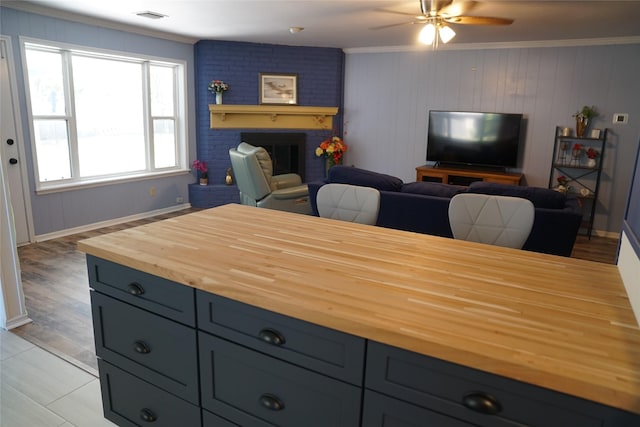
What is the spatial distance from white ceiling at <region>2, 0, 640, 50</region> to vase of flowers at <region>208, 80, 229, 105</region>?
24.2 inches

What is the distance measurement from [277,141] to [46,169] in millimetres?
3158

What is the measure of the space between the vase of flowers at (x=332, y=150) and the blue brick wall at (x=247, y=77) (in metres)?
0.24

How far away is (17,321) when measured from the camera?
2.90m

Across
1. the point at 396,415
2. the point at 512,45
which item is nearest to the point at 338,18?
the point at 512,45

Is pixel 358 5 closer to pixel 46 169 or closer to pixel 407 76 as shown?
pixel 407 76

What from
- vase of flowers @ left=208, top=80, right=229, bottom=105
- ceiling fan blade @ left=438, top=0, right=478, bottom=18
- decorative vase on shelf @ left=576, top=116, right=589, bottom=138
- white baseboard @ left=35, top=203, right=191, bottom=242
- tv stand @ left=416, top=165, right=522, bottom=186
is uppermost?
ceiling fan blade @ left=438, top=0, right=478, bottom=18

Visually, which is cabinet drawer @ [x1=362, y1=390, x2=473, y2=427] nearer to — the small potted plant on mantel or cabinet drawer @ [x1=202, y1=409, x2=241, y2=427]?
cabinet drawer @ [x1=202, y1=409, x2=241, y2=427]

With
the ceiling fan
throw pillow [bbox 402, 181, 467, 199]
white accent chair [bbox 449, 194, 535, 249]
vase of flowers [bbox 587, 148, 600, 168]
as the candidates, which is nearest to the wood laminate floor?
vase of flowers [bbox 587, 148, 600, 168]

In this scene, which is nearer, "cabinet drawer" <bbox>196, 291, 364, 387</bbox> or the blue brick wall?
"cabinet drawer" <bbox>196, 291, 364, 387</bbox>

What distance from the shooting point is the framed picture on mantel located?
664cm

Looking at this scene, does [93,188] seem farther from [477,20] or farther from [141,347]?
[477,20]

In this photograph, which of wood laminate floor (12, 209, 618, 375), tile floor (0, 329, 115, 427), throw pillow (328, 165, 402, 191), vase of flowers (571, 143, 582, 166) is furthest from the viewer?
vase of flowers (571, 143, 582, 166)

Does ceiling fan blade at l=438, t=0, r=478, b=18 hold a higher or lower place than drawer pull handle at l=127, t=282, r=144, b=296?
higher

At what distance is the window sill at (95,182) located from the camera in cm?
477
